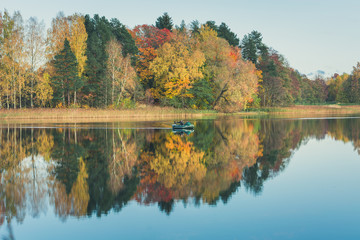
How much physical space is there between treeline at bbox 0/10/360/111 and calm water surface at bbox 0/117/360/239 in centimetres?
4098

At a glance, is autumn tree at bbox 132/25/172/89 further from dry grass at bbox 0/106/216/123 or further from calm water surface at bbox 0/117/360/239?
calm water surface at bbox 0/117/360/239

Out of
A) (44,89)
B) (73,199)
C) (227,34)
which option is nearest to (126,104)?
(44,89)

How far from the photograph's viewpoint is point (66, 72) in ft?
196

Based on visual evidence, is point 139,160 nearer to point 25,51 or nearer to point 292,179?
point 292,179

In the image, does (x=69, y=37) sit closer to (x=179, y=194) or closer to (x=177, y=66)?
(x=177, y=66)

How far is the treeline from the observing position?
59.5 metres

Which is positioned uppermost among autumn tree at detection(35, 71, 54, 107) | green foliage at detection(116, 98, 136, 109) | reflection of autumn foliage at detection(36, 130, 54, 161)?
autumn tree at detection(35, 71, 54, 107)

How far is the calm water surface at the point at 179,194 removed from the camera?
30.3 feet

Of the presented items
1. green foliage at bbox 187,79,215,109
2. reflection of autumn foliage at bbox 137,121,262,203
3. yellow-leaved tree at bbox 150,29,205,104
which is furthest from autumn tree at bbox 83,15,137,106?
reflection of autumn foliage at bbox 137,121,262,203

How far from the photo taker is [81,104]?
68000 mm

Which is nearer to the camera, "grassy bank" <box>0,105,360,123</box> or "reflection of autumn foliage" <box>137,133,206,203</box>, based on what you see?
"reflection of autumn foliage" <box>137,133,206,203</box>

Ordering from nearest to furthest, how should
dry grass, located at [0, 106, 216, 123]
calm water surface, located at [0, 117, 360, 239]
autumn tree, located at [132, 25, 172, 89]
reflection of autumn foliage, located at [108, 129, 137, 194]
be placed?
calm water surface, located at [0, 117, 360, 239] → reflection of autumn foliage, located at [108, 129, 137, 194] → dry grass, located at [0, 106, 216, 123] → autumn tree, located at [132, 25, 172, 89]

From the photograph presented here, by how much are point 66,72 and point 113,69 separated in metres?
7.90

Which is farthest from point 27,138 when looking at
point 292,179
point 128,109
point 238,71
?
point 238,71
